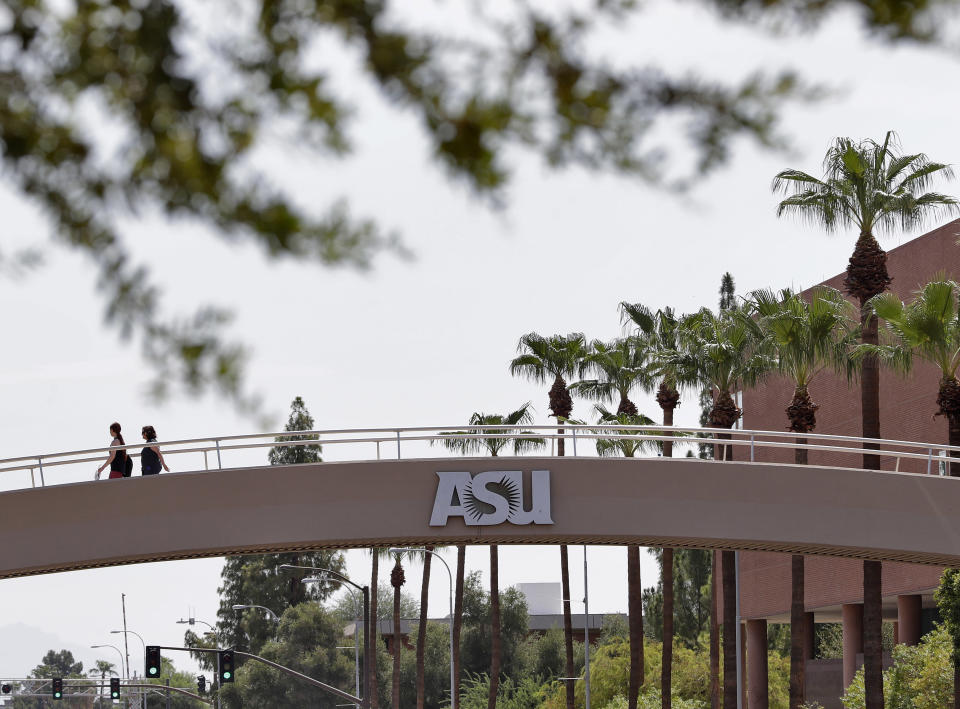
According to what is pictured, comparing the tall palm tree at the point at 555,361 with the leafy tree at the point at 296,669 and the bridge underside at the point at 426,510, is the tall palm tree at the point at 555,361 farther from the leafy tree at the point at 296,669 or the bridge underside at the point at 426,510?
the leafy tree at the point at 296,669

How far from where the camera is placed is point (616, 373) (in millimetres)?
47781

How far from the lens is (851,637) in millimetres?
48625

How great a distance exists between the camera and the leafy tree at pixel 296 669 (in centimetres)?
8881

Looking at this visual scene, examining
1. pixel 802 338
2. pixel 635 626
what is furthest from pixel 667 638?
pixel 802 338

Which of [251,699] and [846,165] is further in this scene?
[251,699]

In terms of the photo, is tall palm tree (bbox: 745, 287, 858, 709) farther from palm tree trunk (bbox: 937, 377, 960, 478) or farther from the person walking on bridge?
the person walking on bridge

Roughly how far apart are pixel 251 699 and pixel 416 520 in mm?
65848

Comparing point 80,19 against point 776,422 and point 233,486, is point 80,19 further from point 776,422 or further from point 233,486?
point 776,422

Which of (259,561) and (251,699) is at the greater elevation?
(259,561)

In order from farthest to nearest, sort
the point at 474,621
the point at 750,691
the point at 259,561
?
1. the point at 259,561
2. the point at 474,621
3. the point at 750,691

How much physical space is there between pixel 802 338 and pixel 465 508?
36.9 ft

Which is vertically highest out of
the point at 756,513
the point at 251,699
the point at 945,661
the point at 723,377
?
the point at 723,377

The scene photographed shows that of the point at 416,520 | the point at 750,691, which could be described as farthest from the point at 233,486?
the point at 750,691

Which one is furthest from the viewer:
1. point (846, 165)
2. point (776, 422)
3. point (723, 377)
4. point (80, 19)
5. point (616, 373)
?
point (776, 422)
